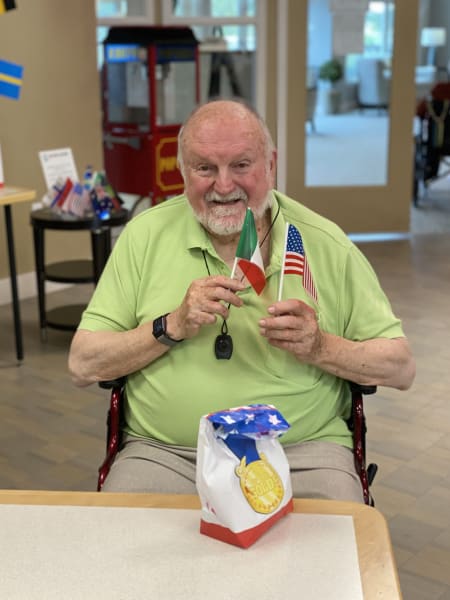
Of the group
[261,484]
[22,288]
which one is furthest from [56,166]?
[261,484]

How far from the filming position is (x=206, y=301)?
5.79 ft

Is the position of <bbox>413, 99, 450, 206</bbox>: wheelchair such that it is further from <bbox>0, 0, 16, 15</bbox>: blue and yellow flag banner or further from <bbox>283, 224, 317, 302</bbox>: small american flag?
<bbox>283, 224, 317, 302</bbox>: small american flag

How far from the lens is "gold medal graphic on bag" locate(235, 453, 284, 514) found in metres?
1.35

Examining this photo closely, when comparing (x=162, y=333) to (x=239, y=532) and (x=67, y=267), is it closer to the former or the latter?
(x=239, y=532)

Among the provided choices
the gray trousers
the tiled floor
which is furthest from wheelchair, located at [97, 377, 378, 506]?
the tiled floor

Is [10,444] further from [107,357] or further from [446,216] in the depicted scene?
[446,216]

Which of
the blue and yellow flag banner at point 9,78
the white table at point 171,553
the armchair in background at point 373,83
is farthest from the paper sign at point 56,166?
the white table at point 171,553

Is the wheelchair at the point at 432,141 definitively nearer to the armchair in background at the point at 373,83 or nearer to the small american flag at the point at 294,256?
the armchair in background at the point at 373,83

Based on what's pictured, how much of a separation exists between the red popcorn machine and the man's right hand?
4357mm

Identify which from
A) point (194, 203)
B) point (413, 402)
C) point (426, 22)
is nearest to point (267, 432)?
point (194, 203)

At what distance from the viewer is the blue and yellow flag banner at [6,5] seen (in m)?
4.95

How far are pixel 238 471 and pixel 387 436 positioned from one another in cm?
219

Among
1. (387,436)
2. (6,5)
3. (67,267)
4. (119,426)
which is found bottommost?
(387,436)

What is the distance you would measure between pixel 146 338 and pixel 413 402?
2137 millimetres
